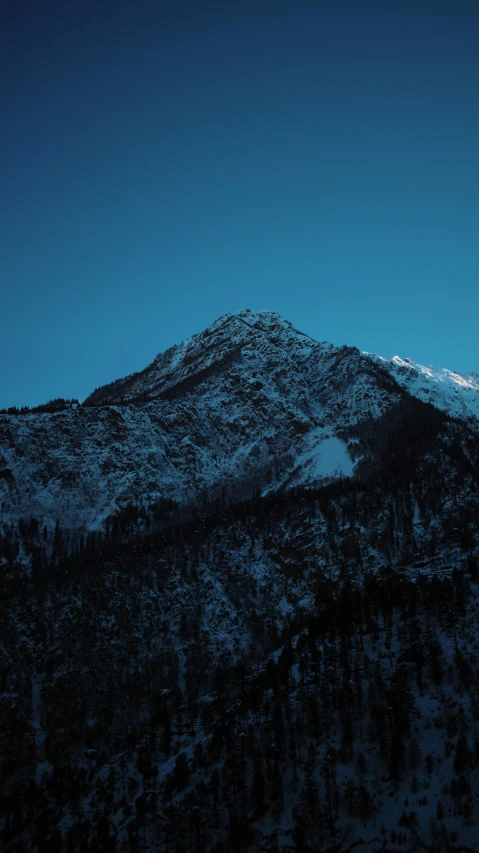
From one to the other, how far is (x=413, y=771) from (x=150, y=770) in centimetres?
4012

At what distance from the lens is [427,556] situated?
517ft

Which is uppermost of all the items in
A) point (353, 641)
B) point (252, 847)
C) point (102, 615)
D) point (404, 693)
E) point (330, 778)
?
point (102, 615)

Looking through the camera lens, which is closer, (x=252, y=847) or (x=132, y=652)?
(x=252, y=847)

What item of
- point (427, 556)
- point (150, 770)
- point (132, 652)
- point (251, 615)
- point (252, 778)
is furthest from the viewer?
point (251, 615)

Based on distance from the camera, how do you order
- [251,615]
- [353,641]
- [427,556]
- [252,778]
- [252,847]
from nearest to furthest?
1. [252,847]
2. [252,778]
3. [353,641]
4. [427,556]
5. [251,615]

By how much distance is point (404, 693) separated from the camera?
9462 cm

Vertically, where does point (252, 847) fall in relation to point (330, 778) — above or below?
below

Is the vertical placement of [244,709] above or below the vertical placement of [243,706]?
below

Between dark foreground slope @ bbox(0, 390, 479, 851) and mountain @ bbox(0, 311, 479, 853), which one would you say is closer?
mountain @ bbox(0, 311, 479, 853)

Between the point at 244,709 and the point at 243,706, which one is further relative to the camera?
the point at 243,706

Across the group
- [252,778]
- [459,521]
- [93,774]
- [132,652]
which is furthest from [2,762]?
[459,521]

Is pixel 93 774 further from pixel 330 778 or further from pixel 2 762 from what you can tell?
pixel 330 778

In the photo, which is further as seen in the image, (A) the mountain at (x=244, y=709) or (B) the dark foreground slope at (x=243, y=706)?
(B) the dark foreground slope at (x=243, y=706)

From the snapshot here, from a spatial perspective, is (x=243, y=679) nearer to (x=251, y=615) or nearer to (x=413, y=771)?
(x=413, y=771)
